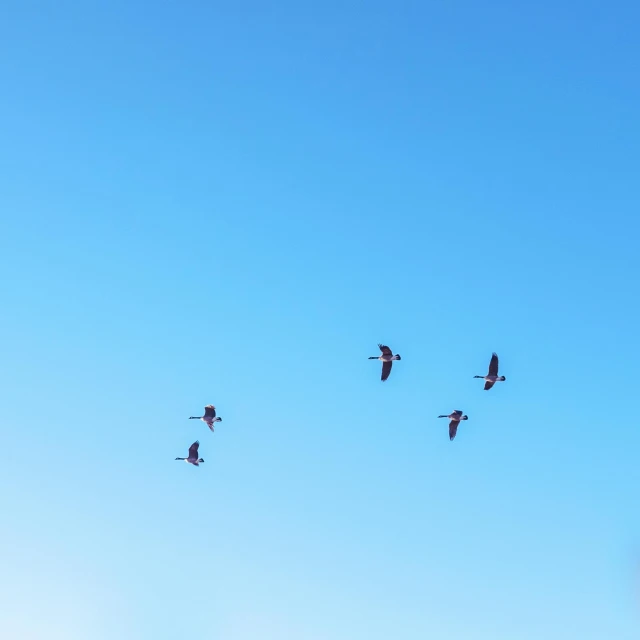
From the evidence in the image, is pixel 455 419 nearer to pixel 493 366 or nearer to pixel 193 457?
pixel 493 366

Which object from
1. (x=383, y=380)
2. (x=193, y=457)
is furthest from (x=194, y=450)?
(x=383, y=380)

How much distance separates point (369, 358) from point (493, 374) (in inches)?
396

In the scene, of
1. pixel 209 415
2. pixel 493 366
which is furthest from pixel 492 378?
pixel 209 415

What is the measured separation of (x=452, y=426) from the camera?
295 ft

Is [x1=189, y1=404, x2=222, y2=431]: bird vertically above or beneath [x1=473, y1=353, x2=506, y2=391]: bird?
beneath

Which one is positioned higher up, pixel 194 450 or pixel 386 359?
pixel 386 359

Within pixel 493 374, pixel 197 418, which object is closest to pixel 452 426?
pixel 493 374

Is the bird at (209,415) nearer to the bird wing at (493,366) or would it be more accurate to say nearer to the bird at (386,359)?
the bird at (386,359)

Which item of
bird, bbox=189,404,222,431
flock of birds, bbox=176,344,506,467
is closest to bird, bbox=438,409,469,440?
flock of birds, bbox=176,344,506,467

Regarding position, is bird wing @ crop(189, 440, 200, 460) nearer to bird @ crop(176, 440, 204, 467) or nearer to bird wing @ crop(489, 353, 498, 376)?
bird @ crop(176, 440, 204, 467)

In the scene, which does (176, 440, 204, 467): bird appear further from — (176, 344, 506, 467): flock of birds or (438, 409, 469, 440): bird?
(438, 409, 469, 440): bird

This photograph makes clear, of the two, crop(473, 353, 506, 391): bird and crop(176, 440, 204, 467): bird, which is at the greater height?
crop(473, 353, 506, 391): bird

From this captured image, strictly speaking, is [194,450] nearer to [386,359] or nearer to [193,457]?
[193,457]

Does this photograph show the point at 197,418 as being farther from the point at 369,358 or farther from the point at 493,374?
the point at 493,374
